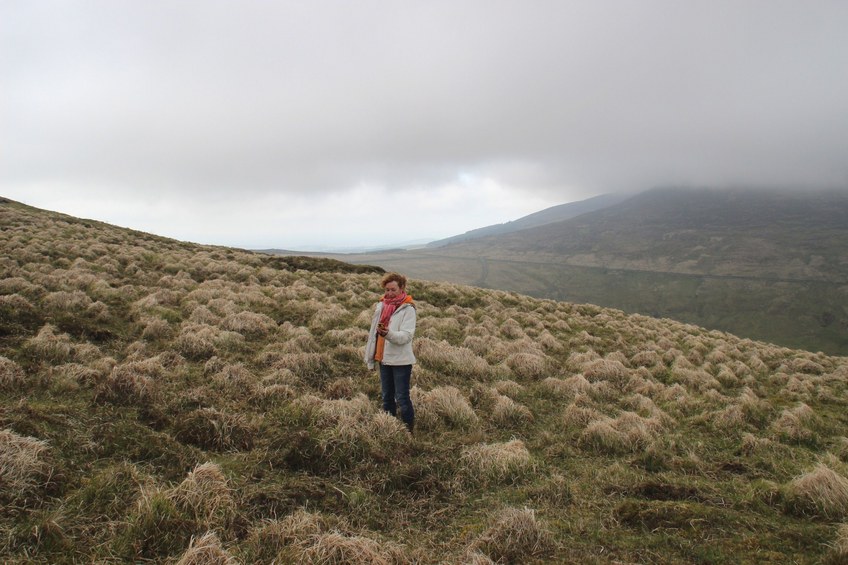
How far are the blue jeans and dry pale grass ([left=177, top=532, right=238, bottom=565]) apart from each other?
394cm

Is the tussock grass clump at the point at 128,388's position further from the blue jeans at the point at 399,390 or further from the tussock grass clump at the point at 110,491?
the blue jeans at the point at 399,390

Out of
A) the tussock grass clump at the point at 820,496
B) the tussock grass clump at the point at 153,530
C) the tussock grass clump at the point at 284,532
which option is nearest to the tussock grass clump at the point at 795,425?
the tussock grass clump at the point at 820,496

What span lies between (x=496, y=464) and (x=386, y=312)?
3.23 meters

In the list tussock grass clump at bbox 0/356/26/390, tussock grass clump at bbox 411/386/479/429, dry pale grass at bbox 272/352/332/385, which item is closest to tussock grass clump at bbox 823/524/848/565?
tussock grass clump at bbox 411/386/479/429

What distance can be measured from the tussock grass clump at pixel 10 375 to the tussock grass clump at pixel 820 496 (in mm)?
12355

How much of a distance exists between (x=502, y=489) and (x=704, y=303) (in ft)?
707

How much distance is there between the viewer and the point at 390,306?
759cm

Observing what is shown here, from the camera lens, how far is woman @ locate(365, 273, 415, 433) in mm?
7312

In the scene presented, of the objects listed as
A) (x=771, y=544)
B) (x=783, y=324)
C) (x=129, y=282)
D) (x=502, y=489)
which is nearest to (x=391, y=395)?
(x=502, y=489)

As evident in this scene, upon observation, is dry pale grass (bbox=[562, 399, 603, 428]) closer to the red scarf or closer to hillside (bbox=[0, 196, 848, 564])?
hillside (bbox=[0, 196, 848, 564])

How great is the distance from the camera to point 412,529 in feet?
16.0

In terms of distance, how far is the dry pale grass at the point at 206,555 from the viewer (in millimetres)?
3697

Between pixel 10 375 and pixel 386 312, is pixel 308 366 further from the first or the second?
pixel 10 375

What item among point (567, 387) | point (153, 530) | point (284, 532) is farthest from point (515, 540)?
point (567, 387)
